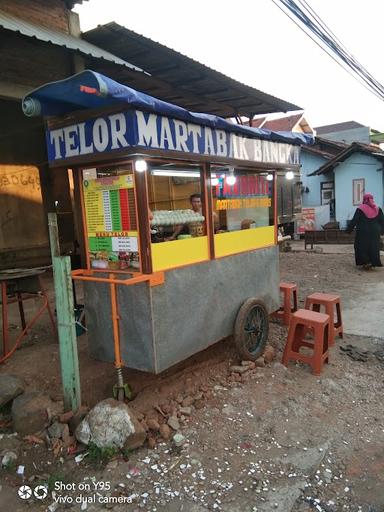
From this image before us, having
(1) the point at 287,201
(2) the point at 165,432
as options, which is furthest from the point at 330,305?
(1) the point at 287,201

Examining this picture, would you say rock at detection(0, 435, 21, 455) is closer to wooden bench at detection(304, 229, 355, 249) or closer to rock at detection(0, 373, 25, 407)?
rock at detection(0, 373, 25, 407)

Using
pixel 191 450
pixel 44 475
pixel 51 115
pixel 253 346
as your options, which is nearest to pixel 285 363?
pixel 253 346

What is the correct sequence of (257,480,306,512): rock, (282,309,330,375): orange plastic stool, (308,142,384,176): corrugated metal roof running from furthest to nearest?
(308,142,384,176): corrugated metal roof → (282,309,330,375): orange plastic stool → (257,480,306,512): rock

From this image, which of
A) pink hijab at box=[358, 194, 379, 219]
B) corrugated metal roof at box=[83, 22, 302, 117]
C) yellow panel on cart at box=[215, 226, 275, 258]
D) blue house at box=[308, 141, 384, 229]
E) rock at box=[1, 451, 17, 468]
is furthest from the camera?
blue house at box=[308, 141, 384, 229]

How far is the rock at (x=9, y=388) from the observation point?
Result: 3.45 metres

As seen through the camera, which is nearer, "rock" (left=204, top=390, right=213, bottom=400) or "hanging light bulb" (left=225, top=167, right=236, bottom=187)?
"rock" (left=204, top=390, right=213, bottom=400)

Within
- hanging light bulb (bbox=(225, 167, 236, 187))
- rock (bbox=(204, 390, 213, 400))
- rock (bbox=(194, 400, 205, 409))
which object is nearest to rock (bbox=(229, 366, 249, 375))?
rock (bbox=(204, 390, 213, 400))

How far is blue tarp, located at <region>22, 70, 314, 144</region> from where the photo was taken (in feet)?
8.89

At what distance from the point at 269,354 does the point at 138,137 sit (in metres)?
2.81

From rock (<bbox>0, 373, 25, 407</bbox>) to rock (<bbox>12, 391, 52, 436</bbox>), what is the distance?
0.57 feet

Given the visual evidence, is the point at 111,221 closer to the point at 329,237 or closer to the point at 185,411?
the point at 185,411

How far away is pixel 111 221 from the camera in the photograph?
11.5 ft

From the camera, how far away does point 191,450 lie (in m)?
3.04

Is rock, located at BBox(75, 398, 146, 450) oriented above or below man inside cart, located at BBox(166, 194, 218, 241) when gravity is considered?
below
